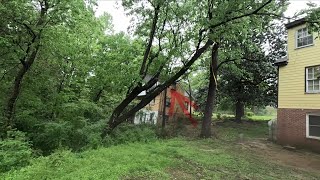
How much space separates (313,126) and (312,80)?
8.12 feet

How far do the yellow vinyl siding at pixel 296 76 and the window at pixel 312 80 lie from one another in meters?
0.20

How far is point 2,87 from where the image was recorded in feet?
37.9

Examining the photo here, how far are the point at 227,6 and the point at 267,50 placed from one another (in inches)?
602

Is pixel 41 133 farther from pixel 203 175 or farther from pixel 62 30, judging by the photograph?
pixel 203 175

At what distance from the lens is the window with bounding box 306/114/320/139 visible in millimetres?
13320

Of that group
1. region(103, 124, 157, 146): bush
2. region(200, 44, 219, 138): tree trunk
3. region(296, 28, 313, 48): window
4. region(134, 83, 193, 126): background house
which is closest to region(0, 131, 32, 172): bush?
region(103, 124, 157, 146): bush

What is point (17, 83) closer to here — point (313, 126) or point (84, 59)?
point (84, 59)

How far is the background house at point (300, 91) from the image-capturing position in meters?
13.4

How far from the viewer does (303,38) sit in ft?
46.8

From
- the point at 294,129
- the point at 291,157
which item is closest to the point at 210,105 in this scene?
the point at 294,129

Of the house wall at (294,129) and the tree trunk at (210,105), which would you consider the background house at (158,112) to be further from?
the house wall at (294,129)

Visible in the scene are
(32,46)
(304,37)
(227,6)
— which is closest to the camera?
(227,6)

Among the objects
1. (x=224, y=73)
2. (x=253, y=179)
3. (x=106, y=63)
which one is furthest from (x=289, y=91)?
(x=106, y=63)

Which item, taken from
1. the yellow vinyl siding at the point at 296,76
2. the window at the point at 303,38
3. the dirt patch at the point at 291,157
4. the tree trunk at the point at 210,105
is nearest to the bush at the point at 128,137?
the tree trunk at the point at 210,105
